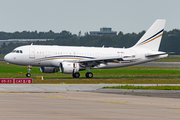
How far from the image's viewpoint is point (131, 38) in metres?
159

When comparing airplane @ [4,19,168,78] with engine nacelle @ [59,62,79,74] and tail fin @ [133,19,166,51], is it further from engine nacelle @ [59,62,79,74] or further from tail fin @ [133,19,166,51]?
tail fin @ [133,19,166,51]

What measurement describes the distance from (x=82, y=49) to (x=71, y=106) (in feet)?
97.8

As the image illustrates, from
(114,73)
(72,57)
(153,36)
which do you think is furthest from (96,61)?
(153,36)

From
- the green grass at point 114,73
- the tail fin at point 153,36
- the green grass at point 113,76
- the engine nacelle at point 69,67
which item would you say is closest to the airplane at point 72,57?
the engine nacelle at point 69,67

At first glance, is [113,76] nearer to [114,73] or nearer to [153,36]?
[114,73]

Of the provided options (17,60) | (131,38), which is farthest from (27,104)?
(131,38)

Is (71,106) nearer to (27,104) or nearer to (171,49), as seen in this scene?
(27,104)

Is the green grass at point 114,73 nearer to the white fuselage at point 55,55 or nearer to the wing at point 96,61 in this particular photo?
the white fuselage at point 55,55

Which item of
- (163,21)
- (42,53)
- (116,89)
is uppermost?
(163,21)

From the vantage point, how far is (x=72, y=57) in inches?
1876

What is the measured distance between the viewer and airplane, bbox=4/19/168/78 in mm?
46031

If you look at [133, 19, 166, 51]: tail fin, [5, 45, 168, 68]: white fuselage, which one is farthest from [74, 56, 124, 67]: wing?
[133, 19, 166, 51]: tail fin

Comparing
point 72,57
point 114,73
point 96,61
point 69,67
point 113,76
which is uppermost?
point 72,57

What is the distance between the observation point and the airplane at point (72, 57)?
1812 inches
